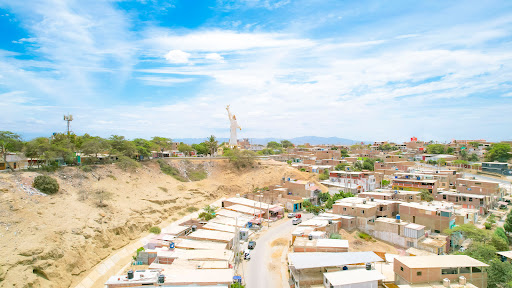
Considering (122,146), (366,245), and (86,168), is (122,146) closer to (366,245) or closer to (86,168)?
(86,168)

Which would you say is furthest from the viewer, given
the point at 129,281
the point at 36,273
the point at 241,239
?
the point at 241,239

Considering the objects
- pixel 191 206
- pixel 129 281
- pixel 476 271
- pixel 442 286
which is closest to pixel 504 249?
pixel 476 271

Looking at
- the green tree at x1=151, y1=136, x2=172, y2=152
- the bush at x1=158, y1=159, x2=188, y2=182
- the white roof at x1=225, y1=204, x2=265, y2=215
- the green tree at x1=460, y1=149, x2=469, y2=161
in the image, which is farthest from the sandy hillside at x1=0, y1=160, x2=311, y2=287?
the green tree at x1=460, y1=149, x2=469, y2=161

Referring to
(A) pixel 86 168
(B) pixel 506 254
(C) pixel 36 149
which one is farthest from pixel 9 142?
(B) pixel 506 254

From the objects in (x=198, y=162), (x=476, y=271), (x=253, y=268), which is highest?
(x=198, y=162)

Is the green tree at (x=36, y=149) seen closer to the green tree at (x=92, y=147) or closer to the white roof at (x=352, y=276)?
the green tree at (x=92, y=147)

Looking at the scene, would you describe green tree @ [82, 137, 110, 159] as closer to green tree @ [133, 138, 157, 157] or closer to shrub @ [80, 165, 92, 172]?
shrub @ [80, 165, 92, 172]

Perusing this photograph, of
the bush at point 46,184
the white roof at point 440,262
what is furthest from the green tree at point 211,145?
the white roof at point 440,262

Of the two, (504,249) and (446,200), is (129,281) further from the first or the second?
(446,200)
